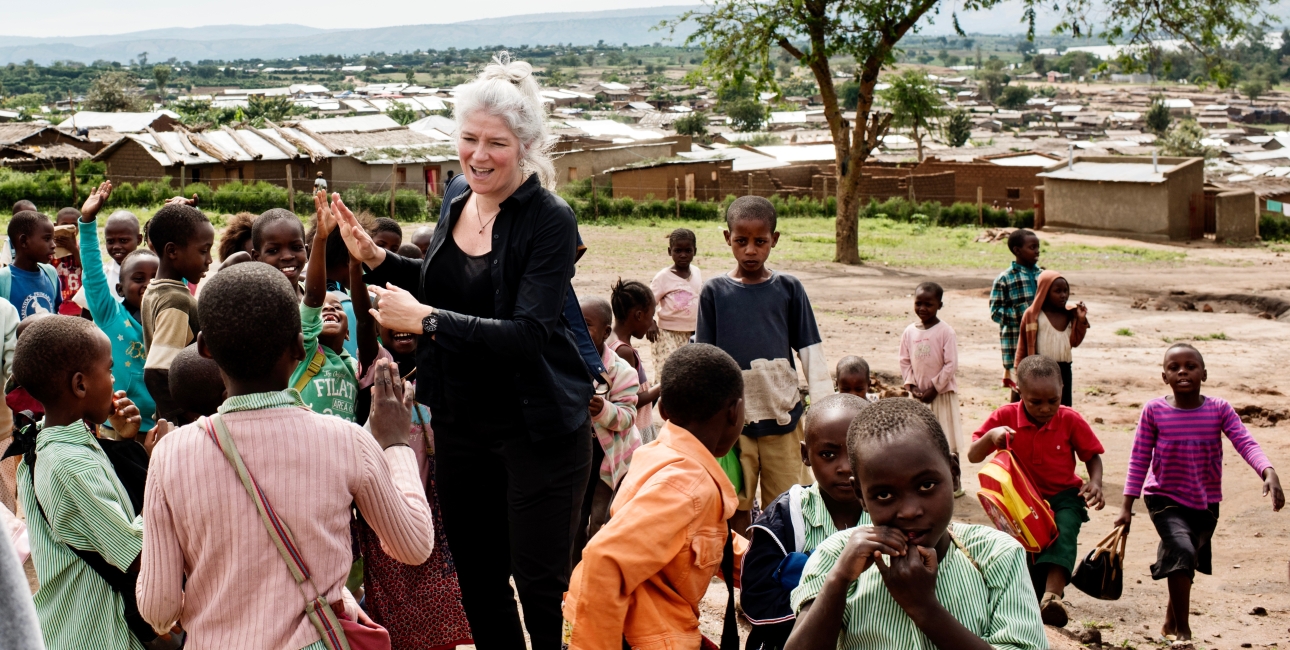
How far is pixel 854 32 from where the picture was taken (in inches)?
772

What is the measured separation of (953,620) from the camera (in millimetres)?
2041

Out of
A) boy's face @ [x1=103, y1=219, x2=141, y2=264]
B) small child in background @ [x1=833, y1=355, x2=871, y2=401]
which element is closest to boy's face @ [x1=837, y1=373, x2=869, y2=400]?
small child in background @ [x1=833, y1=355, x2=871, y2=401]

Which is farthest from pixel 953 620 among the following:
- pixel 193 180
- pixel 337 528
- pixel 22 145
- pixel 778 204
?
pixel 22 145

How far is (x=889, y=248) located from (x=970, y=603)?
71.9 feet

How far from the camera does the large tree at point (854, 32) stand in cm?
1852

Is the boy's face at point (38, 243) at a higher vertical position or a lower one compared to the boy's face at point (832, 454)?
higher

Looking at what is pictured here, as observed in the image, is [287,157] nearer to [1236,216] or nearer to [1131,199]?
[1131,199]

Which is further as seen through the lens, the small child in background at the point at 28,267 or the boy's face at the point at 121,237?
the boy's face at the point at 121,237

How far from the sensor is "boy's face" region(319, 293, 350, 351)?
3.58 m

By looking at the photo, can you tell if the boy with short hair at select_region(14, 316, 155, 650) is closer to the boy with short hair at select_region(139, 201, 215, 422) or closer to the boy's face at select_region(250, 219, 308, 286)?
the boy with short hair at select_region(139, 201, 215, 422)

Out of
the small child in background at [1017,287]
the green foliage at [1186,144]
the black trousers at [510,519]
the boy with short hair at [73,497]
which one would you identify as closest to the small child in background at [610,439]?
the black trousers at [510,519]

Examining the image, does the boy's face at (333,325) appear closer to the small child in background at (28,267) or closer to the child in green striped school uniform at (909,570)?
the child in green striped school uniform at (909,570)

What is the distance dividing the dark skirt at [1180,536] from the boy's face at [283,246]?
376cm

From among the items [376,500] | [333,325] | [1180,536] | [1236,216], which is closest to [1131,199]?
[1236,216]
